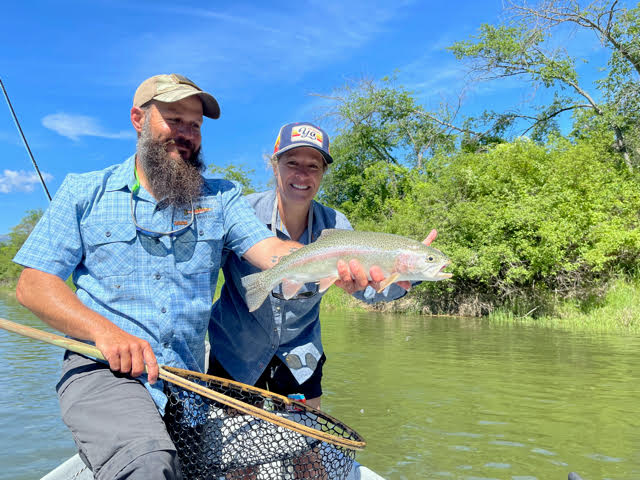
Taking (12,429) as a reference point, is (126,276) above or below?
above

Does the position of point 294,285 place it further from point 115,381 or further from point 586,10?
point 586,10

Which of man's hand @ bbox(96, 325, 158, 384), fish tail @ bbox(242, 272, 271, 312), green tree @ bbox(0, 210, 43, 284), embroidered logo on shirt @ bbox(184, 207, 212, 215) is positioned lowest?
man's hand @ bbox(96, 325, 158, 384)

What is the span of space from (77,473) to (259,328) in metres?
1.64

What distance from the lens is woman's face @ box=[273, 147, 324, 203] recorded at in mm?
4043

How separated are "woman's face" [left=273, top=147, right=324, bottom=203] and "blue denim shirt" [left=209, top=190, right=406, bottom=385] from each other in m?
0.25

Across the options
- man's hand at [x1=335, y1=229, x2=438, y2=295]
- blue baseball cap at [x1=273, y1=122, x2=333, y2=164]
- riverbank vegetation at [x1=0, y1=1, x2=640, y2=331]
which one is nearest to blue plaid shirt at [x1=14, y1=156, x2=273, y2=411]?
man's hand at [x1=335, y1=229, x2=438, y2=295]

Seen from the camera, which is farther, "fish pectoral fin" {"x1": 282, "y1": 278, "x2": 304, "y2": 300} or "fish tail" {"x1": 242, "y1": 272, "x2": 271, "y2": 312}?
"fish pectoral fin" {"x1": 282, "y1": 278, "x2": 304, "y2": 300}

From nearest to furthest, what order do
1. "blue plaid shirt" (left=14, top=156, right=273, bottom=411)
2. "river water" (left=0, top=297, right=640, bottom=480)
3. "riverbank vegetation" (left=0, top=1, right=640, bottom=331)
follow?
"blue plaid shirt" (left=14, top=156, right=273, bottom=411) < "river water" (left=0, top=297, right=640, bottom=480) < "riverbank vegetation" (left=0, top=1, right=640, bottom=331)

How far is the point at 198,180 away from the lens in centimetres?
334

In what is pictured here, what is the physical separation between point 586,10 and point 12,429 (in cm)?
3048

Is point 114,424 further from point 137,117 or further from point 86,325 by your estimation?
point 137,117

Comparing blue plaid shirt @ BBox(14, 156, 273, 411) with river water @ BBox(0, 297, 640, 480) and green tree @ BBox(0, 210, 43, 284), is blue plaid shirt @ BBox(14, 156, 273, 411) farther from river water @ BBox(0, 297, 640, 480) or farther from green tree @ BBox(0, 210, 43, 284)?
green tree @ BBox(0, 210, 43, 284)

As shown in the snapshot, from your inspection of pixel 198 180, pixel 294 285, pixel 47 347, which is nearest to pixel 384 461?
pixel 294 285

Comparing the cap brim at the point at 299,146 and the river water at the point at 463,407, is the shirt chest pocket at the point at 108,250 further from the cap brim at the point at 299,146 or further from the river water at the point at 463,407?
the river water at the point at 463,407
